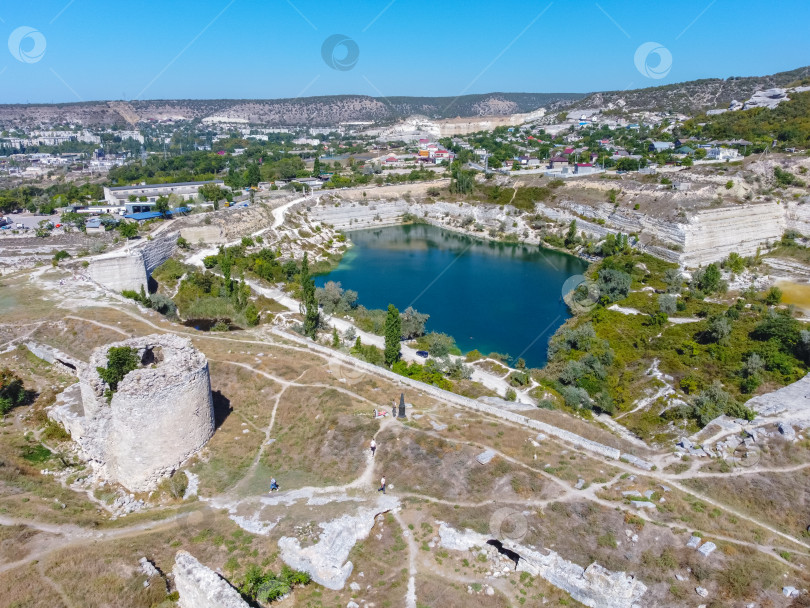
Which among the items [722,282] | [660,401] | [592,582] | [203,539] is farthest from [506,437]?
[722,282]

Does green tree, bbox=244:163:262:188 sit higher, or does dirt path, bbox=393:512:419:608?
green tree, bbox=244:163:262:188

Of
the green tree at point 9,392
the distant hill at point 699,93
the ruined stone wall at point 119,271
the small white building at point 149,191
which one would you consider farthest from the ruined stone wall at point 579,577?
the distant hill at point 699,93

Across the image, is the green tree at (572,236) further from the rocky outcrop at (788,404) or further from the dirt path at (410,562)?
the dirt path at (410,562)

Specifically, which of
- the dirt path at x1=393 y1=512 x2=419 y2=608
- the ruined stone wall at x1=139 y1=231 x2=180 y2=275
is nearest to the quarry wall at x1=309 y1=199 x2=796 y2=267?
the ruined stone wall at x1=139 y1=231 x2=180 y2=275

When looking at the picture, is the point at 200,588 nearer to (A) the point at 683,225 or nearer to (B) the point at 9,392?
(B) the point at 9,392

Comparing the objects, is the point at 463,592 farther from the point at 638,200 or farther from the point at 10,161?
the point at 10,161

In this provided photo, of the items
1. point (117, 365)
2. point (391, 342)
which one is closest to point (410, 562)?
point (117, 365)

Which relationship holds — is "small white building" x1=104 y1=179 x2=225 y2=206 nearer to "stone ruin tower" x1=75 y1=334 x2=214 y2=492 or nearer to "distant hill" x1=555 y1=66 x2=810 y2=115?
"stone ruin tower" x1=75 y1=334 x2=214 y2=492
